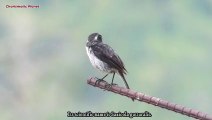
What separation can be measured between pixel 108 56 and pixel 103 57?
0.54 feet

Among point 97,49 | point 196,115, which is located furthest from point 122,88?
point 97,49

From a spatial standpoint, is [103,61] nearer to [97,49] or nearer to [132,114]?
[97,49]

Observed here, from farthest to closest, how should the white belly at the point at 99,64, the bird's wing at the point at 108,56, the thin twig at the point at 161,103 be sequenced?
the white belly at the point at 99,64 → the bird's wing at the point at 108,56 → the thin twig at the point at 161,103

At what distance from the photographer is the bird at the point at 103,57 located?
7.46m

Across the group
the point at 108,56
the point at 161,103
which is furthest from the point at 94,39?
the point at 161,103

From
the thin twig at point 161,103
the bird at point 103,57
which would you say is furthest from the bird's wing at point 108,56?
the thin twig at point 161,103

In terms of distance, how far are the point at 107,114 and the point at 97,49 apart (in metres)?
1.08

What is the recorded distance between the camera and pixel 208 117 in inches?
200

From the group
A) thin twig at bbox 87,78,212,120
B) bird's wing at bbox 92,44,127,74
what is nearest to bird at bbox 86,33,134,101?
bird's wing at bbox 92,44,127,74

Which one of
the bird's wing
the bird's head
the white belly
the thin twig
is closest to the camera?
the thin twig

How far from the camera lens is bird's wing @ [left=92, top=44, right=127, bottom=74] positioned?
744cm

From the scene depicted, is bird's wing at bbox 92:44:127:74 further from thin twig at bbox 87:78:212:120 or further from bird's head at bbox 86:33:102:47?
thin twig at bbox 87:78:212:120

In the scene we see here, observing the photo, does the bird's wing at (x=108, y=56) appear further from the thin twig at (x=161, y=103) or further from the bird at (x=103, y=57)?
the thin twig at (x=161, y=103)

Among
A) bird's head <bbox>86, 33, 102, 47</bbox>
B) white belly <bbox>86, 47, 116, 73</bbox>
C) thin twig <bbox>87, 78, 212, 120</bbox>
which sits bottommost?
thin twig <bbox>87, 78, 212, 120</bbox>
